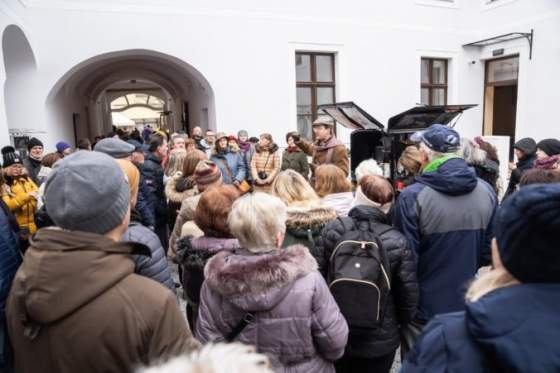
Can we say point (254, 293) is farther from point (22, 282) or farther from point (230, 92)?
point (230, 92)

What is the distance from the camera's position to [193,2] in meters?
8.05

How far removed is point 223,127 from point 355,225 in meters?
6.77

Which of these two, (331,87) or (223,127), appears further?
(331,87)

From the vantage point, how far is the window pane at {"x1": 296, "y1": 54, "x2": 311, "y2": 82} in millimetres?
9320

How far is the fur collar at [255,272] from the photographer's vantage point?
1483mm

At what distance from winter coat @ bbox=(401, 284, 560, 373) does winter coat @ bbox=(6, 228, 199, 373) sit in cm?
66

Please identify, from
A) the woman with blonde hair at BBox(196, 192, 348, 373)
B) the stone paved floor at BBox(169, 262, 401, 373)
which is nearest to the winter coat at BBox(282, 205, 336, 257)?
the woman with blonde hair at BBox(196, 192, 348, 373)

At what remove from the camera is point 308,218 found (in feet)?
7.42

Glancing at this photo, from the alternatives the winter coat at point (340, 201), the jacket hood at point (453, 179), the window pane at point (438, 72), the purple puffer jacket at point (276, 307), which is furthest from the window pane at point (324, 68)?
the purple puffer jacket at point (276, 307)

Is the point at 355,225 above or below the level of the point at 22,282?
below

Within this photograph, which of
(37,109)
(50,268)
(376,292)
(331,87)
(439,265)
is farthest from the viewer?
(331,87)

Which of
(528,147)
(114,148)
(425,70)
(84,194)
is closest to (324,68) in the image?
(425,70)

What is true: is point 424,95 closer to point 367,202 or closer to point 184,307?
point 184,307

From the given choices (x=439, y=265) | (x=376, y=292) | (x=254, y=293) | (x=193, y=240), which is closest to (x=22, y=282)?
(x=254, y=293)
